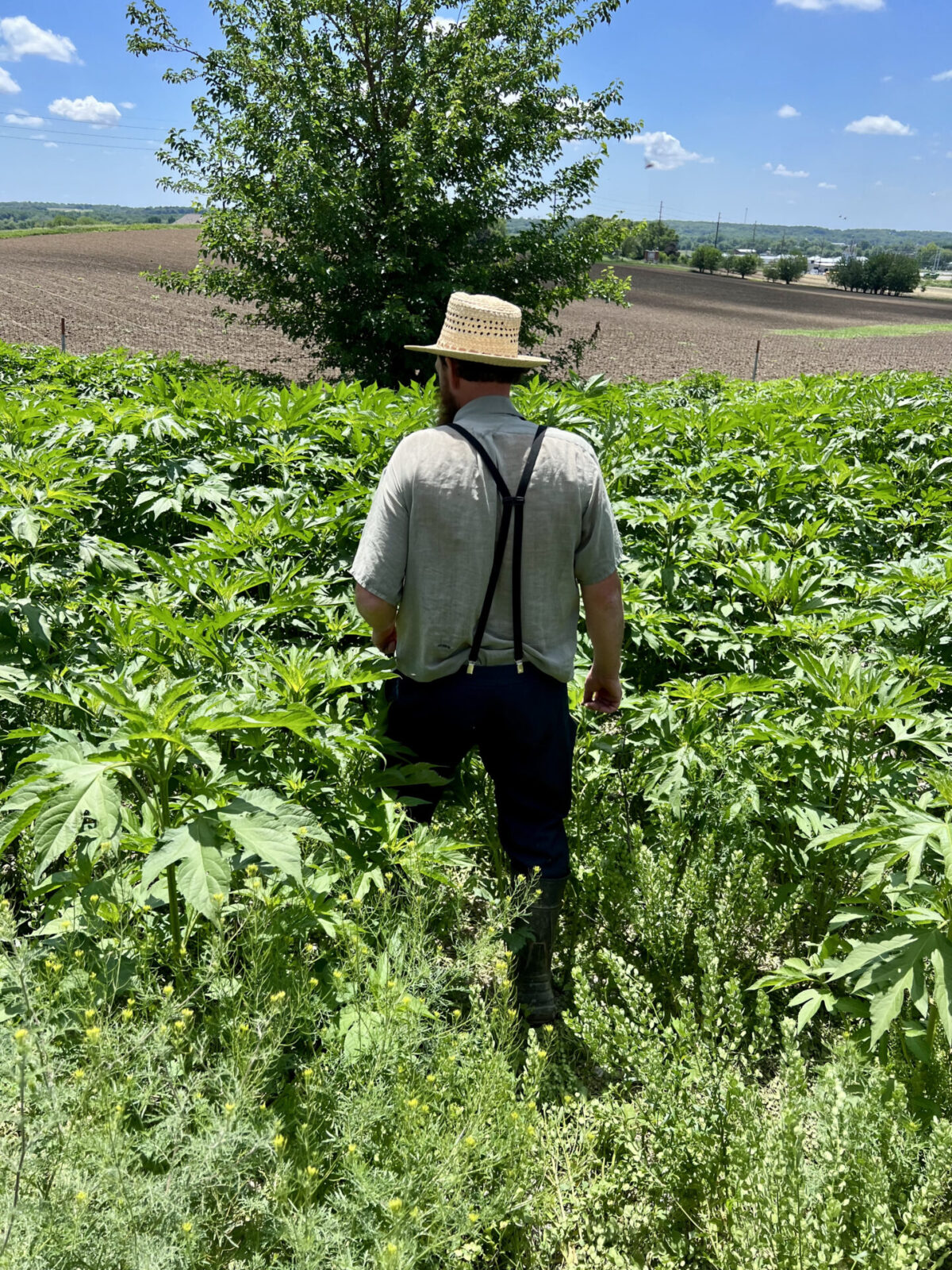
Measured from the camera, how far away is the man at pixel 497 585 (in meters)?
2.54

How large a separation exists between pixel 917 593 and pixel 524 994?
212 cm

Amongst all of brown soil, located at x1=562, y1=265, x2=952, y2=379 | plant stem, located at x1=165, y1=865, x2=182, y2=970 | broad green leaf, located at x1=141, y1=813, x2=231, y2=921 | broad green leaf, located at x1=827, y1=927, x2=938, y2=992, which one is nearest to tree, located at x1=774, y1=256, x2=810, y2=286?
brown soil, located at x1=562, y1=265, x2=952, y2=379

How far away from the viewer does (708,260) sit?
108 meters

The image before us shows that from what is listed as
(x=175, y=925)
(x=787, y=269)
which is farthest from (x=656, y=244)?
(x=175, y=925)

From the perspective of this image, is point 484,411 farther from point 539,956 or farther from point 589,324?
point 589,324

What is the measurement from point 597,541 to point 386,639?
0.71 m

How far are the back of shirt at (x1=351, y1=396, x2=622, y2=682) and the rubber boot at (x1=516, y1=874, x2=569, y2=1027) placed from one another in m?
0.68

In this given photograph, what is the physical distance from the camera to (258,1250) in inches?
71.7

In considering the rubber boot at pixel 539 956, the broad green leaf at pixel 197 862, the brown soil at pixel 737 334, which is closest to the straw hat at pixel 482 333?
the broad green leaf at pixel 197 862

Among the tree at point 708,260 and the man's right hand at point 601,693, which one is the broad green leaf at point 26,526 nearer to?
the man's right hand at point 601,693

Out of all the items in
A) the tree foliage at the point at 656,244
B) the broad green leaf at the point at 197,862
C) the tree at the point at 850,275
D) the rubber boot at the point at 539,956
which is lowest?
the rubber boot at the point at 539,956

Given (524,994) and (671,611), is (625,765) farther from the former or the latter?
(524,994)

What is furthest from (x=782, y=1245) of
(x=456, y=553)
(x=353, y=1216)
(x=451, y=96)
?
(x=451, y=96)

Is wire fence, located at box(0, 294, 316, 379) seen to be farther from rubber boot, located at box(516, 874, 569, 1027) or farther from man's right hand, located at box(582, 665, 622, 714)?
rubber boot, located at box(516, 874, 569, 1027)
